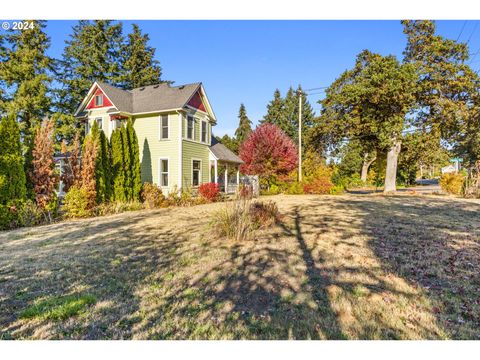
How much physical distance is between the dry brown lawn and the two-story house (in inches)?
397

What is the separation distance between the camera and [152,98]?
18.2 metres

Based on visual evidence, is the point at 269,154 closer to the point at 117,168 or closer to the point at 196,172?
→ the point at 196,172

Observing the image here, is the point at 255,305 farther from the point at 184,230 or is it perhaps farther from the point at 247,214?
the point at 184,230

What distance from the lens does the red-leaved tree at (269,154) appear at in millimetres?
21344

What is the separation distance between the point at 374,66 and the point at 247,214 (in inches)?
664

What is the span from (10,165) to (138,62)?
26204 mm

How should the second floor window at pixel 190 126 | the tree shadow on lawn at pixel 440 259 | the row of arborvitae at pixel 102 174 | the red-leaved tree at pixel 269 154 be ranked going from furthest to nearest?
the red-leaved tree at pixel 269 154 → the second floor window at pixel 190 126 → the row of arborvitae at pixel 102 174 → the tree shadow on lawn at pixel 440 259

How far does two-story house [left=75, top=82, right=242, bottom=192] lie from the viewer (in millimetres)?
16312

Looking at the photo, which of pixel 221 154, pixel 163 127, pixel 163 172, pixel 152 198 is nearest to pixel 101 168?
pixel 152 198

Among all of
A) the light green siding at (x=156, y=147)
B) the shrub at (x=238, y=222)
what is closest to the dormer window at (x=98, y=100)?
the light green siding at (x=156, y=147)

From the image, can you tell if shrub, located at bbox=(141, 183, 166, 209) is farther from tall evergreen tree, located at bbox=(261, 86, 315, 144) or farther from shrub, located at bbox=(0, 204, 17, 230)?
tall evergreen tree, located at bbox=(261, 86, 315, 144)

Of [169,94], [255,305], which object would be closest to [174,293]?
[255,305]

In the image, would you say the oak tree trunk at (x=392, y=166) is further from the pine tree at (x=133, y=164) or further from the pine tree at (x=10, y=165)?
the pine tree at (x=10, y=165)

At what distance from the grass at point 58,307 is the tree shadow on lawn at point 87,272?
9cm
